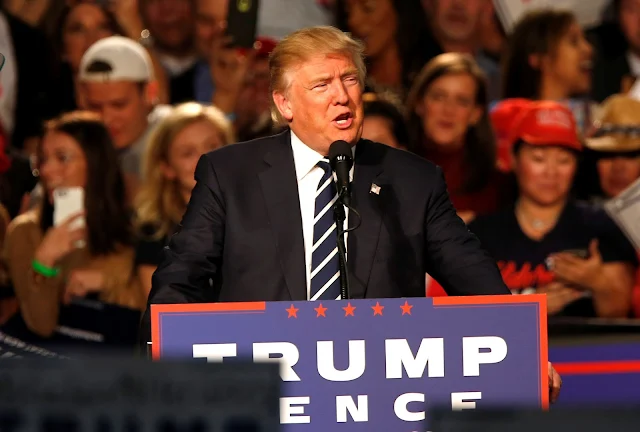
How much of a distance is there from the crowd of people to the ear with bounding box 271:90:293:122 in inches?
84.9

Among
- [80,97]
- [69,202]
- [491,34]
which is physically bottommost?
[69,202]

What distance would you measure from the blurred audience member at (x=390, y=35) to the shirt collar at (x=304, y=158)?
259cm

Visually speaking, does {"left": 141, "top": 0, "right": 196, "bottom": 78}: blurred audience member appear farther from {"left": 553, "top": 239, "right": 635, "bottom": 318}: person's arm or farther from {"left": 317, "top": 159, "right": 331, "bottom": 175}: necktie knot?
{"left": 317, "top": 159, "right": 331, "bottom": 175}: necktie knot

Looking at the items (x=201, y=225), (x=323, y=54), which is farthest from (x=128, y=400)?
(x=323, y=54)

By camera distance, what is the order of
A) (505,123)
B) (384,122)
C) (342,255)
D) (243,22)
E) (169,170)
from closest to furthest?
(342,255) → (384,122) → (169,170) → (505,123) → (243,22)

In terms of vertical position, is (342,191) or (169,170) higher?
(342,191)

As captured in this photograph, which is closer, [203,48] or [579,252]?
[579,252]

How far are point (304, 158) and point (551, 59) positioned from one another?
2893 mm

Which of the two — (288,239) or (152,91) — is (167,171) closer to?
(152,91)

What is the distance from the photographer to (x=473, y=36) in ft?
17.8

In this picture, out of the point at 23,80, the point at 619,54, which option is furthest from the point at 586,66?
the point at 23,80

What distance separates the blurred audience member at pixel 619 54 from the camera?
5.36 meters

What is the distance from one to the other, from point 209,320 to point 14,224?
10.7 ft

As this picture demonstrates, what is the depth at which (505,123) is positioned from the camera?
5227mm
